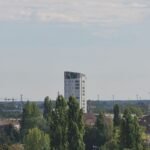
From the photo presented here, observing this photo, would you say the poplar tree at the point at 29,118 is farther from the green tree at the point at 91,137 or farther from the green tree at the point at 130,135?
the green tree at the point at 130,135

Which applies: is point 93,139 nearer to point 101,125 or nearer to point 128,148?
point 101,125

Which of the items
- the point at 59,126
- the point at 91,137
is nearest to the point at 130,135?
the point at 59,126

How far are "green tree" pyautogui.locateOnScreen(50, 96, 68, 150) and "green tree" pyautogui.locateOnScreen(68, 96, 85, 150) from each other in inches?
23.0

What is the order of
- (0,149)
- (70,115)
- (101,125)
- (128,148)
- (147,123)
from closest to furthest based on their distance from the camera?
(128,148), (70,115), (0,149), (101,125), (147,123)

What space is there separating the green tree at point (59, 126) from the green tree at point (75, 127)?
1.91 ft

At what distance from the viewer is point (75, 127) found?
67938 millimetres

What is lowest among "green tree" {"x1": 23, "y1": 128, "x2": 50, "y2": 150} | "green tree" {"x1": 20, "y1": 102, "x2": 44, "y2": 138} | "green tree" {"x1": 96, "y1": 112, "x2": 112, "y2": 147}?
"green tree" {"x1": 23, "y1": 128, "x2": 50, "y2": 150}

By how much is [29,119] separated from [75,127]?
174 ft

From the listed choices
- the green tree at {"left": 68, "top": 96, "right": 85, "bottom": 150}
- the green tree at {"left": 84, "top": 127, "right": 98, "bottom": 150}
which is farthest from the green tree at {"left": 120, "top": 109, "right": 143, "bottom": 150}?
the green tree at {"left": 84, "top": 127, "right": 98, "bottom": 150}

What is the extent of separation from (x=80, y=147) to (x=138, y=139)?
478 cm

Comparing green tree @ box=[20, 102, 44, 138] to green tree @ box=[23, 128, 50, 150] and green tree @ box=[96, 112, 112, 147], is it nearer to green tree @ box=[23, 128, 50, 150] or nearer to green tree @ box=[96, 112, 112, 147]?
green tree @ box=[96, 112, 112, 147]

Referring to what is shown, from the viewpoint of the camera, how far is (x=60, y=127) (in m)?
66.9

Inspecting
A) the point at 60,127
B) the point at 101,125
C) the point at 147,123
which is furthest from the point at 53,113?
the point at 147,123

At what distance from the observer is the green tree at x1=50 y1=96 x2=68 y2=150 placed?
217 feet
